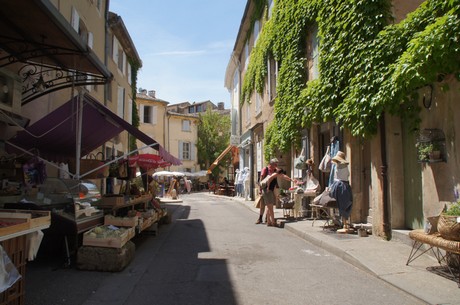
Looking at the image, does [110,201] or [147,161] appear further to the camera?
[147,161]

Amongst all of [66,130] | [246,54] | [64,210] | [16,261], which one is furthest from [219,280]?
[246,54]

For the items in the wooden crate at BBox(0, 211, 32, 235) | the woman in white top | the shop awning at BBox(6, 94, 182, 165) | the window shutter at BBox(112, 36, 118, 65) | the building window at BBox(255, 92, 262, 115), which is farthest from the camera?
the building window at BBox(255, 92, 262, 115)

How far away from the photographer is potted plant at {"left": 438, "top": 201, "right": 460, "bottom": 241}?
4.66 metres

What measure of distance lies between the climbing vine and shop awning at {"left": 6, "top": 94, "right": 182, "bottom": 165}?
13.7ft

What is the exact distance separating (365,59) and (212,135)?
39.3 m

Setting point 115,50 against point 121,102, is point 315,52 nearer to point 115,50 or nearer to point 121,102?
point 115,50

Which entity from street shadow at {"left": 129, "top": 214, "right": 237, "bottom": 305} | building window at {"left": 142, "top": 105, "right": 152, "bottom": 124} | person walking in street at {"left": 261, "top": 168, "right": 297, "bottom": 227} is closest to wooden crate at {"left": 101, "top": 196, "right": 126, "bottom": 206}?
street shadow at {"left": 129, "top": 214, "right": 237, "bottom": 305}

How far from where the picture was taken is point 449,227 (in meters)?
4.72

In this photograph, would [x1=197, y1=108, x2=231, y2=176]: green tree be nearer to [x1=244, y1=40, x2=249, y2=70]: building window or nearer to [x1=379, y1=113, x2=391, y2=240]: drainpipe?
[x1=244, y1=40, x2=249, y2=70]: building window

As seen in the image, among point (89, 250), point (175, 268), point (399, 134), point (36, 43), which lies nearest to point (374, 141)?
point (399, 134)

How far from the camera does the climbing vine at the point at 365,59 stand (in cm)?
552

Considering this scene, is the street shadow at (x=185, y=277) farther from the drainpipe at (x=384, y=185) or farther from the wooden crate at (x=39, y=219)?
the drainpipe at (x=384, y=185)

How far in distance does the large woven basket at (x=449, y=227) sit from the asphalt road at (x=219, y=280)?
88cm

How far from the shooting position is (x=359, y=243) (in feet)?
24.1
